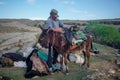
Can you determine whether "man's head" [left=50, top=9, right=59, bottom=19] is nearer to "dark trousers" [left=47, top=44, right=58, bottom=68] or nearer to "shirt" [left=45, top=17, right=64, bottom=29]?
"shirt" [left=45, top=17, right=64, bottom=29]

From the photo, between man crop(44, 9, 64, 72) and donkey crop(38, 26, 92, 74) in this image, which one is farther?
man crop(44, 9, 64, 72)

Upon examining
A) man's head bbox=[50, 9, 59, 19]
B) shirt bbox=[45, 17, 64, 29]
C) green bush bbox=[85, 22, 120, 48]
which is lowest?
green bush bbox=[85, 22, 120, 48]

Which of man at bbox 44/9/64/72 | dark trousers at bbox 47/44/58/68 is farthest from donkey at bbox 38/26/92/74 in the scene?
dark trousers at bbox 47/44/58/68

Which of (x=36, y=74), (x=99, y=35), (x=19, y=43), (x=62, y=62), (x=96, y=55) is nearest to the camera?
(x=36, y=74)

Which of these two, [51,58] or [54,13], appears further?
[51,58]

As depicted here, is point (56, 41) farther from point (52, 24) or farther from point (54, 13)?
point (54, 13)

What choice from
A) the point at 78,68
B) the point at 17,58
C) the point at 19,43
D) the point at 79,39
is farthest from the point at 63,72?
the point at 19,43

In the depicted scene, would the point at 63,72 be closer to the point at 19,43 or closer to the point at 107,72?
the point at 107,72

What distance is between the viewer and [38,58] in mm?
8898

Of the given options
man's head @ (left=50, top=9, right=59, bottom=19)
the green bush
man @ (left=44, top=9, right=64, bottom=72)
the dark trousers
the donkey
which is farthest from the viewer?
the green bush

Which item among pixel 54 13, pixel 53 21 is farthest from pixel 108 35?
pixel 54 13

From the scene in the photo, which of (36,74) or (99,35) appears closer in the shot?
(36,74)

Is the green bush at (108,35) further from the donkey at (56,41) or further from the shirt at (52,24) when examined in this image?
the shirt at (52,24)

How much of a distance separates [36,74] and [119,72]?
13.6 feet
